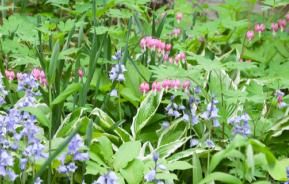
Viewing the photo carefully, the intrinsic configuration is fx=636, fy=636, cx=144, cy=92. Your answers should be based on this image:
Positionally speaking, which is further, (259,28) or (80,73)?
(259,28)

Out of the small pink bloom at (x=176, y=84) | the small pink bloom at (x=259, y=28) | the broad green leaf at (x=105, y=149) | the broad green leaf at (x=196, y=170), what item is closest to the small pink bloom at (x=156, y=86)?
the small pink bloom at (x=176, y=84)

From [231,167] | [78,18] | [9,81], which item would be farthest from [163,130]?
[78,18]

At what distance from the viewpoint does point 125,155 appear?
2229 mm

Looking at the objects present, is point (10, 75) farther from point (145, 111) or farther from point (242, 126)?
point (242, 126)

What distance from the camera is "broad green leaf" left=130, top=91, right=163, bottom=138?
8.97 feet

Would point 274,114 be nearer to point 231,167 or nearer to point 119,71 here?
point 231,167

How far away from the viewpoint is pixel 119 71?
245 cm

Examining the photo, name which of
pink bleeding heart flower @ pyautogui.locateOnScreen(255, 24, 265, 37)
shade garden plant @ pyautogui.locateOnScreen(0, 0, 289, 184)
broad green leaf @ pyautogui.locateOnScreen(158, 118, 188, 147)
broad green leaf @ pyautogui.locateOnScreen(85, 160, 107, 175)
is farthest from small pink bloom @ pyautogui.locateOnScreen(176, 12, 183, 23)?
broad green leaf @ pyautogui.locateOnScreen(85, 160, 107, 175)

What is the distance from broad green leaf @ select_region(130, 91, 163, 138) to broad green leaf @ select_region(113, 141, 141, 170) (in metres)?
0.42

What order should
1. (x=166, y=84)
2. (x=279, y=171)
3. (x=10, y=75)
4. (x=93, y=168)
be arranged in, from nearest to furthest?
(x=279, y=171) → (x=93, y=168) → (x=166, y=84) → (x=10, y=75)

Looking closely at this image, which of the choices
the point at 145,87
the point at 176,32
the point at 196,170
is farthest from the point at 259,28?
the point at 196,170

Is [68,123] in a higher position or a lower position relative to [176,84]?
lower

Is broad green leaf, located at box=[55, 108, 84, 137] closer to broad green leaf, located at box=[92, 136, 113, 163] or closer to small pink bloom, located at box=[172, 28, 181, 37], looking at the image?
broad green leaf, located at box=[92, 136, 113, 163]

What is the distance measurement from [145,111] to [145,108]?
2cm
